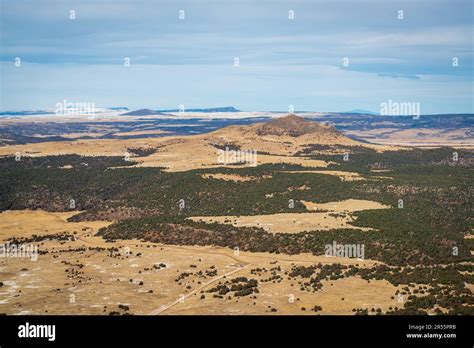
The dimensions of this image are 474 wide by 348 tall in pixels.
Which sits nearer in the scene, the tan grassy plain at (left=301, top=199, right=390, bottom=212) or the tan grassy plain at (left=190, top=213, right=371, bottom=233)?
the tan grassy plain at (left=190, top=213, right=371, bottom=233)

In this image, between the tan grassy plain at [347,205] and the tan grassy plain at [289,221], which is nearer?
the tan grassy plain at [289,221]

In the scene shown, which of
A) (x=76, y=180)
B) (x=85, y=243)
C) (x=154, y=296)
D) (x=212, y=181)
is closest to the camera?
(x=154, y=296)

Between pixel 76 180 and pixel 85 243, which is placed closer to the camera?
pixel 85 243

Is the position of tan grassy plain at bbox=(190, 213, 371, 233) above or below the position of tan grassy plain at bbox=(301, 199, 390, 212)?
below

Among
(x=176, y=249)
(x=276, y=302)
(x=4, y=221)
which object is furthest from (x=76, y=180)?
(x=276, y=302)

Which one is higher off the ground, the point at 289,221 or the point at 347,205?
the point at 347,205

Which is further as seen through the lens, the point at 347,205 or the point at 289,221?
the point at 347,205

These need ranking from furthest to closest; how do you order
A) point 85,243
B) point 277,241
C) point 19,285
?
point 85,243 < point 277,241 < point 19,285

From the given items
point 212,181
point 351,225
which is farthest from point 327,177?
point 351,225

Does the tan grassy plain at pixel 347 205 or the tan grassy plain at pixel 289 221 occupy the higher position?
the tan grassy plain at pixel 347 205

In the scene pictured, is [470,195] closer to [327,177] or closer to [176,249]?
[327,177]
